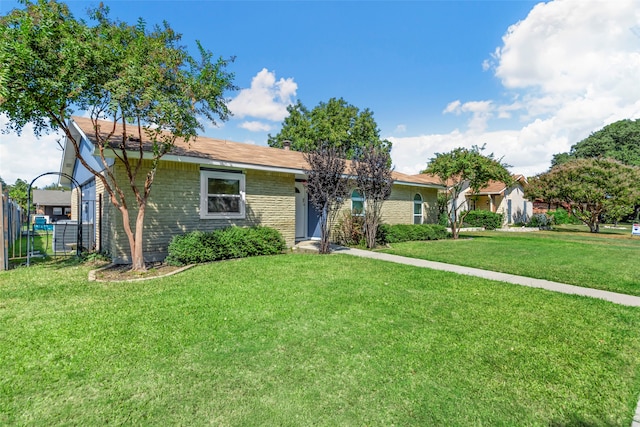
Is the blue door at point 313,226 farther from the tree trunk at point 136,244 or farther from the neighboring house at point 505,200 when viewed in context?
the neighboring house at point 505,200

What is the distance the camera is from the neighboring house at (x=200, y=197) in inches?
344

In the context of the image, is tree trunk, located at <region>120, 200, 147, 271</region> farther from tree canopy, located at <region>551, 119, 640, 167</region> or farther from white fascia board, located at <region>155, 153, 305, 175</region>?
tree canopy, located at <region>551, 119, 640, 167</region>

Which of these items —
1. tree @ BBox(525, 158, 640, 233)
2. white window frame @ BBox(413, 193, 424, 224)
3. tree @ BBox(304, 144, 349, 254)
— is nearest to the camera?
tree @ BBox(304, 144, 349, 254)

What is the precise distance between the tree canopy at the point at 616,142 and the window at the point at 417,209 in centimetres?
4208

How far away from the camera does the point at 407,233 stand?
1411 centimetres

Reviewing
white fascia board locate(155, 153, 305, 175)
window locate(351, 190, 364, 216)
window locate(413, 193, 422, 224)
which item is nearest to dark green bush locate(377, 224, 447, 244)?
window locate(351, 190, 364, 216)

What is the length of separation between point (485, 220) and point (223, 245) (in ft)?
74.4

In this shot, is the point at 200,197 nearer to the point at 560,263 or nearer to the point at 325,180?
the point at 325,180

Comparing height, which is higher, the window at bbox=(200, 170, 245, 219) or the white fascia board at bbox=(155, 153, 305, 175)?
the white fascia board at bbox=(155, 153, 305, 175)

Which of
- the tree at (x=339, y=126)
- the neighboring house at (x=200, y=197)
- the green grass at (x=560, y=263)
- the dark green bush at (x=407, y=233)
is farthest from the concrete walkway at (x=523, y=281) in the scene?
the tree at (x=339, y=126)

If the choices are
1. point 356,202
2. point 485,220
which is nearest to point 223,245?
point 356,202

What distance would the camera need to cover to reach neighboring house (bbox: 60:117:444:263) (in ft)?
28.7

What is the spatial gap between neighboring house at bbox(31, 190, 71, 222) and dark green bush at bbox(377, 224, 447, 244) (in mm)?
48239

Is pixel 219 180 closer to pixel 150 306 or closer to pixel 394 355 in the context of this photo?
pixel 150 306
